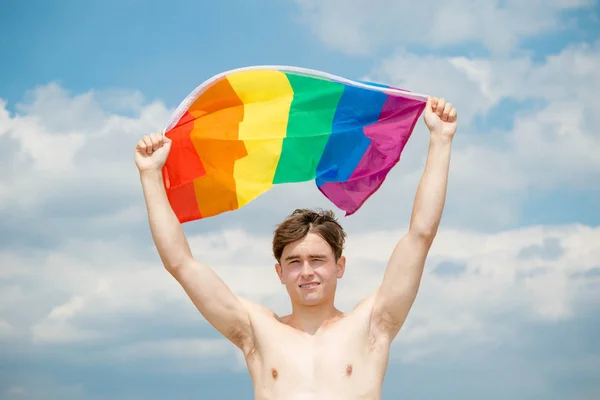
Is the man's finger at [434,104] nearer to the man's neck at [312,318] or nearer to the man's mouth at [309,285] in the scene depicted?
the man's mouth at [309,285]

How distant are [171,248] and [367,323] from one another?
1.87 m

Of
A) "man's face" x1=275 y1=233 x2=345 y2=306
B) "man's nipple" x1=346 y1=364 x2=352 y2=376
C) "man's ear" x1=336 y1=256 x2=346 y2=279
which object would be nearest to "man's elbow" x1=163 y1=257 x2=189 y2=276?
"man's face" x1=275 y1=233 x2=345 y2=306

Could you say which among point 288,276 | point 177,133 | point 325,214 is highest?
point 177,133

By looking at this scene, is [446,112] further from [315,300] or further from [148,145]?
[148,145]

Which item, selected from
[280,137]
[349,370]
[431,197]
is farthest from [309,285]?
[280,137]

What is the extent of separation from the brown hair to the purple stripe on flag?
60 centimetres

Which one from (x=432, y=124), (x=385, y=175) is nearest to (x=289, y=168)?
(x=385, y=175)

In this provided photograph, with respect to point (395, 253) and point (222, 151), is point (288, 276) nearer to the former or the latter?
point (395, 253)

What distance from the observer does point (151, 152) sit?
7.26 meters

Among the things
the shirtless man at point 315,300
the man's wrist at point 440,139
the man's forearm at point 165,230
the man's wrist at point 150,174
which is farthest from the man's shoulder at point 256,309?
the man's wrist at point 440,139

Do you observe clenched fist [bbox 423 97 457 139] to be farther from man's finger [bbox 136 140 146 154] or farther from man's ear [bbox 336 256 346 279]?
man's finger [bbox 136 140 146 154]

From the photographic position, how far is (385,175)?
25.4 ft

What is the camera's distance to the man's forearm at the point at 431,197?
662cm

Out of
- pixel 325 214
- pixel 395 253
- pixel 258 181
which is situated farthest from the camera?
pixel 258 181
